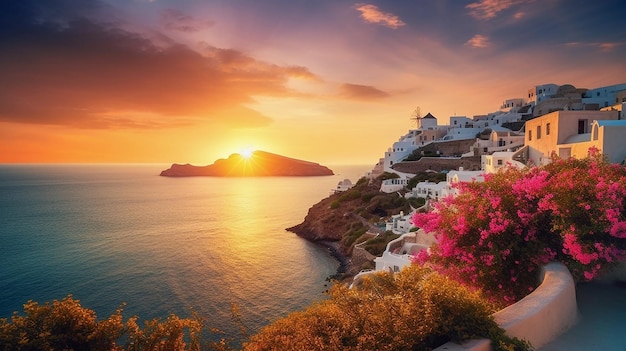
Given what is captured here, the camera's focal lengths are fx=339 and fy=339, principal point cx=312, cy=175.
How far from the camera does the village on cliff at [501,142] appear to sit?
2158 cm

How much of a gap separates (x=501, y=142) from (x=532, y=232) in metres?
51.0

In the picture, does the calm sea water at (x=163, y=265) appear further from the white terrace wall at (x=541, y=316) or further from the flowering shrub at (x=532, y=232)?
the white terrace wall at (x=541, y=316)

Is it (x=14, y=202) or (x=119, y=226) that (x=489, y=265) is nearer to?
(x=119, y=226)

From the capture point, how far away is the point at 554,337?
5.99m

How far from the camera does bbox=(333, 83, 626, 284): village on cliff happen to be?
850 inches

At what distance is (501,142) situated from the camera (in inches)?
2078

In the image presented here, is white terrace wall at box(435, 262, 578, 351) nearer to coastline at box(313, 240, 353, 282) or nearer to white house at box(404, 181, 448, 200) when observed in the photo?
coastline at box(313, 240, 353, 282)

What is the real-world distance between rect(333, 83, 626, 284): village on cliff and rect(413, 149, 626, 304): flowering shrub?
10.1 m

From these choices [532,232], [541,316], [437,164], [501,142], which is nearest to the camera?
[541,316]

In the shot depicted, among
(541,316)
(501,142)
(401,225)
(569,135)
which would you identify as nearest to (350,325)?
(541,316)

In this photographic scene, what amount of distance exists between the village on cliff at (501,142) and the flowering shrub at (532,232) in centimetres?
1010

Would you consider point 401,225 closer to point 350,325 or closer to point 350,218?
A: point 350,218

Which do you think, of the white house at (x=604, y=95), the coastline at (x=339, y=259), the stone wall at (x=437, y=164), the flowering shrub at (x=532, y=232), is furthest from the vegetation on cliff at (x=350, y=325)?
the white house at (x=604, y=95)

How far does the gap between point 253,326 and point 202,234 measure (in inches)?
1394
